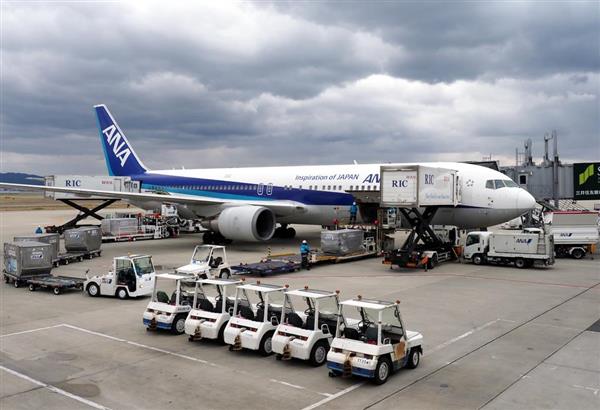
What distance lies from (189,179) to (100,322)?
23291 mm

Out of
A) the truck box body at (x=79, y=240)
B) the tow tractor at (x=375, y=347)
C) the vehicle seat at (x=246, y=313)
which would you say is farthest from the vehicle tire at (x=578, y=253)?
the truck box body at (x=79, y=240)

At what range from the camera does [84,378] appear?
9625mm

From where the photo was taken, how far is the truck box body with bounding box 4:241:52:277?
1888cm

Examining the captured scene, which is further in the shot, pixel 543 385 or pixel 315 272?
pixel 315 272

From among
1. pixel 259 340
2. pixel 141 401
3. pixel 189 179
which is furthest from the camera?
pixel 189 179

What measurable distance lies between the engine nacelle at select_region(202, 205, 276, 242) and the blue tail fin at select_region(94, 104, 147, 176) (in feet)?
43.9

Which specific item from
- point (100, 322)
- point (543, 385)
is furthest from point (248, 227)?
point (543, 385)

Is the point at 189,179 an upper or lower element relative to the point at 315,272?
upper

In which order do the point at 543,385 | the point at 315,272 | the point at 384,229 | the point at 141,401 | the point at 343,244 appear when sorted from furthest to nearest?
the point at 384,229
the point at 343,244
the point at 315,272
the point at 543,385
the point at 141,401

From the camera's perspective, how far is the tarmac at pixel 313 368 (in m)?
8.59

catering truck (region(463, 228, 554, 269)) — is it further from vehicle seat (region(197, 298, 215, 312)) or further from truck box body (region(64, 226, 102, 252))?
truck box body (region(64, 226, 102, 252))

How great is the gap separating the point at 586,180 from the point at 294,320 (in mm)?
28648

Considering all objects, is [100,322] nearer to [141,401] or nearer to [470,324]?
[141,401]

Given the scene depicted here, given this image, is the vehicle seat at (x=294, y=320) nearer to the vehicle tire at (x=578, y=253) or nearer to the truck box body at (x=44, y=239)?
the truck box body at (x=44, y=239)
